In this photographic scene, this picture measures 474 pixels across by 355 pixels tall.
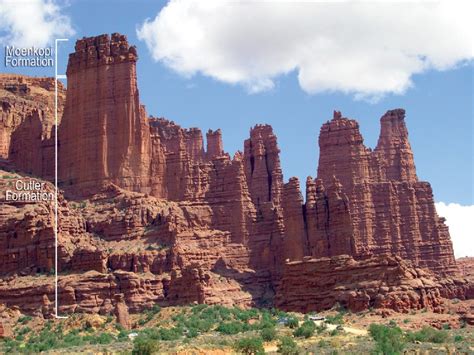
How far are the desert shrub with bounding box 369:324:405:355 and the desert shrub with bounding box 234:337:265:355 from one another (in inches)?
293

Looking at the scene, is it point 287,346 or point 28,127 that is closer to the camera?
point 287,346

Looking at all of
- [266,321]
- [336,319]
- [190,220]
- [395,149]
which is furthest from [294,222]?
[395,149]

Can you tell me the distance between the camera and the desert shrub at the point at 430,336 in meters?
81.4

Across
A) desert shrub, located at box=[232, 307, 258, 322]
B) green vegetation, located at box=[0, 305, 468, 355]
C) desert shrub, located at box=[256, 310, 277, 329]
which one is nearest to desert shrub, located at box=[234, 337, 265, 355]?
green vegetation, located at box=[0, 305, 468, 355]

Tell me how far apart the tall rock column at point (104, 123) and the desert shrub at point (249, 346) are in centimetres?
4463

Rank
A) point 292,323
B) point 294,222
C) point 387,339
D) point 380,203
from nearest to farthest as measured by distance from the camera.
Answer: point 387,339 → point 292,323 → point 294,222 → point 380,203

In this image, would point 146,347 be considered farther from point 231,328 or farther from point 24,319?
point 24,319

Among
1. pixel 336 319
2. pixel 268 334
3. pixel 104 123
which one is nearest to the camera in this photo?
pixel 268 334

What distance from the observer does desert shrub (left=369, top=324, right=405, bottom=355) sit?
2901 inches

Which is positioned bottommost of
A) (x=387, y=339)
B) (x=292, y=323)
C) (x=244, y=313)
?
(x=387, y=339)

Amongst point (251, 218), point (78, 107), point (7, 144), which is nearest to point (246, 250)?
point (251, 218)

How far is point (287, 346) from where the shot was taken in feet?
252

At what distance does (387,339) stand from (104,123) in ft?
172

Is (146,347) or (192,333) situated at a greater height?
(192,333)
